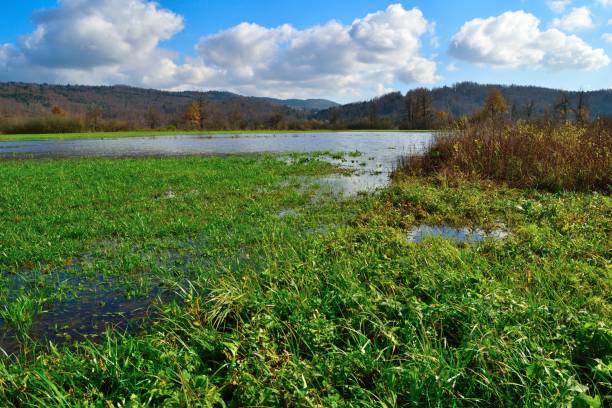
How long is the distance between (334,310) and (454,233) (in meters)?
5.19

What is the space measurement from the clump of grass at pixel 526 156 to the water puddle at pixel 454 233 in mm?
5736

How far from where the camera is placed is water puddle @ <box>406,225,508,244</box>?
8.26 m

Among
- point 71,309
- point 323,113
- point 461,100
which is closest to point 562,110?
point 71,309

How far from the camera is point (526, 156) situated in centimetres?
1473

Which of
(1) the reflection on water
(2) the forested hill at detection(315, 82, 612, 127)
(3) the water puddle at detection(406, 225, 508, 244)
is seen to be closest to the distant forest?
(2) the forested hill at detection(315, 82, 612, 127)

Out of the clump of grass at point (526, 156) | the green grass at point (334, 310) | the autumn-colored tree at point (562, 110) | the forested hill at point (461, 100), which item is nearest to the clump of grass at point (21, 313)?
the green grass at point (334, 310)

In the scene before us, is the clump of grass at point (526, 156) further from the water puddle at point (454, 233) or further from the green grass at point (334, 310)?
the water puddle at point (454, 233)

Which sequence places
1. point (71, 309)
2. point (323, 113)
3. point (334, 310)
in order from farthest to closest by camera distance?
point (323, 113), point (71, 309), point (334, 310)

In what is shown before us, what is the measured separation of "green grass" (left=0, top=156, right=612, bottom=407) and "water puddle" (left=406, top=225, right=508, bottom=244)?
1.14ft

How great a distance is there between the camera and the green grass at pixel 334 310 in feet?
10.7

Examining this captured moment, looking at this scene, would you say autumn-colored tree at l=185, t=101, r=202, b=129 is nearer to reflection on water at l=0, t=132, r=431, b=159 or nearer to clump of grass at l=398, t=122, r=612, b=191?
reflection on water at l=0, t=132, r=431, b=159

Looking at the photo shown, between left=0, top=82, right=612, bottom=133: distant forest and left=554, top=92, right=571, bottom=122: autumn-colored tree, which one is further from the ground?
left=0, top=82, right=612, bottom=133: distant forest

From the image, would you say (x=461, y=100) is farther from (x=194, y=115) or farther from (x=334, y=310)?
(x=334, y=310)

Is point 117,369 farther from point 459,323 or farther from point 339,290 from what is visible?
point 459,323
